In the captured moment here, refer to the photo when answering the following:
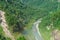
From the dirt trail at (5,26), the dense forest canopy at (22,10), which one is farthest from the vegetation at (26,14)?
the dirt trail at (5,26)

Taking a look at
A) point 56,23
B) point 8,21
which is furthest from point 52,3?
point 8,21

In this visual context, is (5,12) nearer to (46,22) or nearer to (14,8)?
(14,8)

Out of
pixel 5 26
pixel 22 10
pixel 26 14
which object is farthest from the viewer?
pixel 26 14

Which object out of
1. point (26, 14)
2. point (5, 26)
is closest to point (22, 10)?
point (26, 14)

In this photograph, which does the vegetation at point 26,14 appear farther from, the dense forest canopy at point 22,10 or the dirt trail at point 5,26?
the dirt trail at point 5,26

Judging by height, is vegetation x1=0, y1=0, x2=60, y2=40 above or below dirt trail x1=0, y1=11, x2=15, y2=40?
above

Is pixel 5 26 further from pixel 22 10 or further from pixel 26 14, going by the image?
pixel 26 14

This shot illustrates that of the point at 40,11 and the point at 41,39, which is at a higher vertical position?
the point at 40,11

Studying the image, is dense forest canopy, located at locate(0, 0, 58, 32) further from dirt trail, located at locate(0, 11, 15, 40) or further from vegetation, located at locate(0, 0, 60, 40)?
A: dirt trail, located at locate(0, 11, 15, 40)

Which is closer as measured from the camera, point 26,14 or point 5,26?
point 5,26

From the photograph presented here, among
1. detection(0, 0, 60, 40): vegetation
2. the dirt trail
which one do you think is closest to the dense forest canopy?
detection(0, 0, 60, 40): vegetation

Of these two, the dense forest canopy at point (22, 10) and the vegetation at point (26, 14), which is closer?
the dense forest canopy at point (22, 10)
